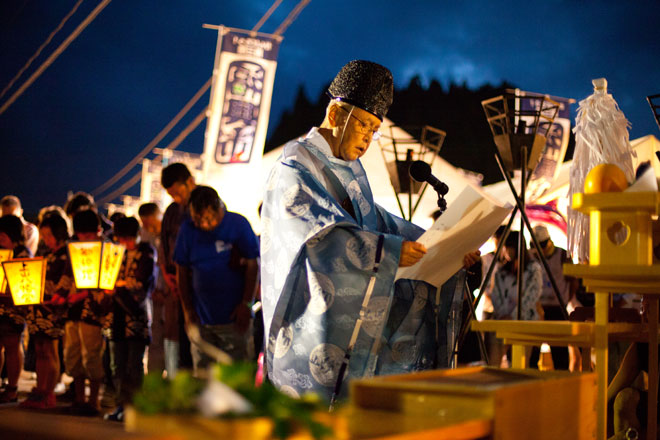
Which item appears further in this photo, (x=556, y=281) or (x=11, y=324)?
(x=556, y=281)

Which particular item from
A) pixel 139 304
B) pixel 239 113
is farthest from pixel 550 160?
pixel 139 304

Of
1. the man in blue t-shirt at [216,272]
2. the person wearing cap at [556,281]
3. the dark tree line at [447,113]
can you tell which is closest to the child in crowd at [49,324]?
the man in blue t-shirt at [216,272]

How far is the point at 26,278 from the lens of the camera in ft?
16.2

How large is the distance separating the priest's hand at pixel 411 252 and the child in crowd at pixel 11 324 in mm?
3928

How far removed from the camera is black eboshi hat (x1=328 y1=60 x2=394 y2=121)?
3.08 m

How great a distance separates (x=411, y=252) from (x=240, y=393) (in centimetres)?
173

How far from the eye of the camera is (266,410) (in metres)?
0.96

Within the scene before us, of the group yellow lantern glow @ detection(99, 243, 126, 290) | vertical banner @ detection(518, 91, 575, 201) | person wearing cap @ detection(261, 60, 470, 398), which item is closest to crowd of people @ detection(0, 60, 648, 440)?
person wearing cap @ detection(261, 60, 470, 398)

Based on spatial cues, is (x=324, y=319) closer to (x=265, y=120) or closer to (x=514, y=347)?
(x=514, y=347)

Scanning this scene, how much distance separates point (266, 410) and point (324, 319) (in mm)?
1719

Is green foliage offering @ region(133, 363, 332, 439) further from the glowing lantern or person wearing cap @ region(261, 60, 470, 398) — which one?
the glowing lantern

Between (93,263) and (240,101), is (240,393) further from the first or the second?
(240,101)

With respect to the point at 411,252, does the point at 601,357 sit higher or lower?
lower

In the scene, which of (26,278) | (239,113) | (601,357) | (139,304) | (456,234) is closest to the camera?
(601,357)
